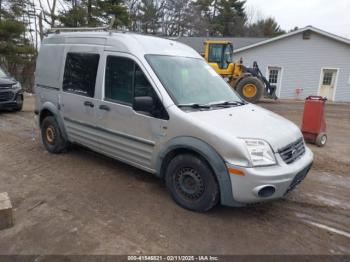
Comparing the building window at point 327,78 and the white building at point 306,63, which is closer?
the white building at point 306,63

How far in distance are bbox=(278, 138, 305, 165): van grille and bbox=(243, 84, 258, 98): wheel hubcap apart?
11.1 meters

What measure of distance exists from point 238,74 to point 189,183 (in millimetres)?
12941

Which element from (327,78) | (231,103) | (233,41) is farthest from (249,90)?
(233,41)

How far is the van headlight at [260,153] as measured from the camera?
3133 millimetres

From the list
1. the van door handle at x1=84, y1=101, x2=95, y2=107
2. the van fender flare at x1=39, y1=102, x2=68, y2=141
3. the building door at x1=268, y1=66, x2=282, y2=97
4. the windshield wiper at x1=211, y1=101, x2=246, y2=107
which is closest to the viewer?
the windshield wiper at x1=211, y1=101, x2=246, y2=107

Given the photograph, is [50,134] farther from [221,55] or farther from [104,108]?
[221,55]

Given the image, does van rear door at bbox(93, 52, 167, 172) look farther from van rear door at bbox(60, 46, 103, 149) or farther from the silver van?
van rear door at bbox(60, 46, 103, 149)

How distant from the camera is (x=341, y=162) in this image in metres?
6.05

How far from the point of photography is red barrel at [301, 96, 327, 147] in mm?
7191

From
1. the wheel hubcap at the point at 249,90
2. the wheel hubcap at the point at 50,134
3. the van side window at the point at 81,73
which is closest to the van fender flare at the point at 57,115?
the wheel hubcap at the point at 50,134

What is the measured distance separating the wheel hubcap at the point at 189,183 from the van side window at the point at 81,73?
6.48ft

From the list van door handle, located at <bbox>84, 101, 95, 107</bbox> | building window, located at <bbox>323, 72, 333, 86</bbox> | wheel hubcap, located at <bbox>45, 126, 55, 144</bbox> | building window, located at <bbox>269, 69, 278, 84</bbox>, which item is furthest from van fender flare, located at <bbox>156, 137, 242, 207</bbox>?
building window, located at <bbox>323, 72, 333, 86</bbox>

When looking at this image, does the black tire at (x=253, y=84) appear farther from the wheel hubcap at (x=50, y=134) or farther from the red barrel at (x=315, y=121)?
the wheel hubcap at (x=50, y=134)

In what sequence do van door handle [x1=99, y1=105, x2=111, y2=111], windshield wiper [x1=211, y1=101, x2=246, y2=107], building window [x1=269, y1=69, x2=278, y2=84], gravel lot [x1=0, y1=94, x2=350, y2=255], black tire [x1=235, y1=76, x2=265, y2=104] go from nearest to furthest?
gravel lot [x1=0, y1=94, x2=350, y2=255], windshield wiper [x1=211, y1=101, x2=246, y2=107], van door handle [x1=99, y1=105, x2=111, y2=111], black tire [x1=235, y1=76, x2=265, y2=104], building window [x1=269, y1=69, x2=278, y2=84]
